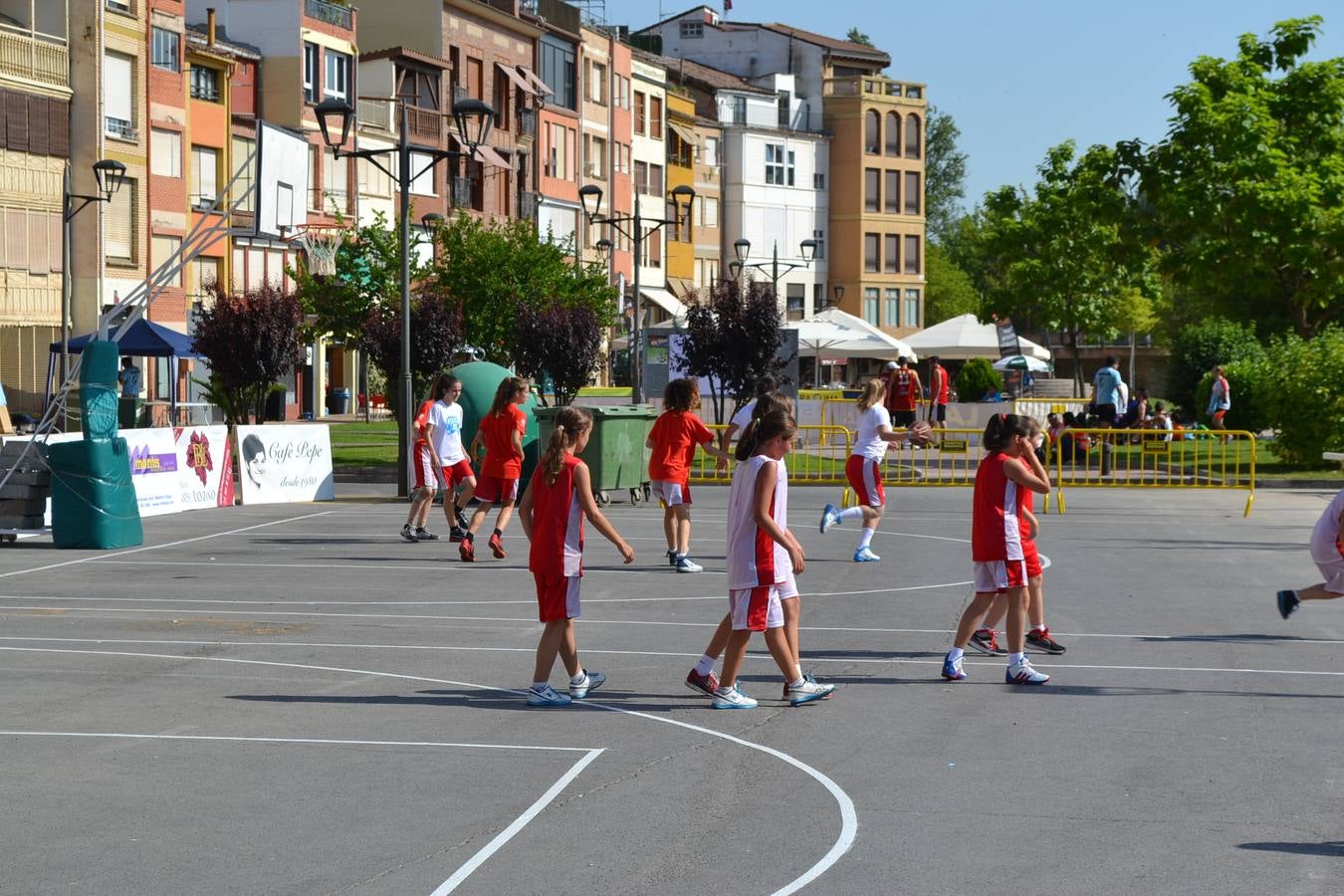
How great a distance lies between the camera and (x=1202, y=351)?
5294 cm

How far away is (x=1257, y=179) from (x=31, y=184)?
29004 mm

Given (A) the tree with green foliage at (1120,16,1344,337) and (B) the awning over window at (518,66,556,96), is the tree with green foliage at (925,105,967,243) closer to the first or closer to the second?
(B) the awning over window at (518,66,556,96)

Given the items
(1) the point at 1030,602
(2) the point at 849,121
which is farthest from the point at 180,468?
(2) the point at 849,121

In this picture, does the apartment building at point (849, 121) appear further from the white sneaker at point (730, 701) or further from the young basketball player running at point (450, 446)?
the white sneaker at point (730, 701)

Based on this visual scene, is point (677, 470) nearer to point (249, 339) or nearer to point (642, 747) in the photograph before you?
point (642, 747)

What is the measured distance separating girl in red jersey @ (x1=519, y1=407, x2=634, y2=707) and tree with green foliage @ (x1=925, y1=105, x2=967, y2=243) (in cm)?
11397

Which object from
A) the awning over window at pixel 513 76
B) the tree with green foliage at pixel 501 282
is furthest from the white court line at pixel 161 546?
the awning over window at pixel 513 76

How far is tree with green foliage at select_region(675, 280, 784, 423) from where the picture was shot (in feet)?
140

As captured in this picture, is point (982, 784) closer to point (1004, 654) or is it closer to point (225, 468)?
point (1004, 654)

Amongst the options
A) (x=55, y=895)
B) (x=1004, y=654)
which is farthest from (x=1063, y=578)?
(x=55, y=895)

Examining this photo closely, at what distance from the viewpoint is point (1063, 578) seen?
17.5 m

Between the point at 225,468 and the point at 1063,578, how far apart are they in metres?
13.2

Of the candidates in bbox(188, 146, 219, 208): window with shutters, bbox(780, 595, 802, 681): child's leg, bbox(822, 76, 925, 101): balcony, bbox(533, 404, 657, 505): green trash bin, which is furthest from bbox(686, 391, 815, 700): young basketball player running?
bbox(822, 76, 925, 101): balcony

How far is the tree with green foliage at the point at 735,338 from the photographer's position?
42.6 metres
